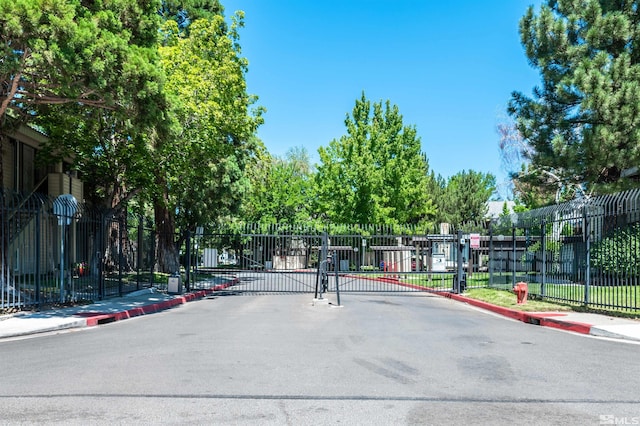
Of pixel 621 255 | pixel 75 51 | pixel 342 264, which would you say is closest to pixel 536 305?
pixel 621 255

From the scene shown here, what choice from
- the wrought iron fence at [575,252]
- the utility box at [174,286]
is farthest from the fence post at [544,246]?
the utility box at [174,286]

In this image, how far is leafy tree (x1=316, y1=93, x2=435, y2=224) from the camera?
131 feet

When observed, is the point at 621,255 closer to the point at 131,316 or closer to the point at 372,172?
the point at 131,316

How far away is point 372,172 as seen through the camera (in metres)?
39.3

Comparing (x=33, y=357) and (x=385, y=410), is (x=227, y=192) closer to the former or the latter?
(x=33, y=357)

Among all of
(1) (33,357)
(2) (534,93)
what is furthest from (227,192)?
(1) (33,357)

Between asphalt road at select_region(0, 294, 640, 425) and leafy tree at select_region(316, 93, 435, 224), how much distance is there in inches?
1102

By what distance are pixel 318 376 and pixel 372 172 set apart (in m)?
32.8

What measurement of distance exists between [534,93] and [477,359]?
56.8 feet

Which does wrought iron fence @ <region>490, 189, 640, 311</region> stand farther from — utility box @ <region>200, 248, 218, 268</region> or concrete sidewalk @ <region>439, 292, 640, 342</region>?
utility box @ <region>200, 248, 218, 268</region>

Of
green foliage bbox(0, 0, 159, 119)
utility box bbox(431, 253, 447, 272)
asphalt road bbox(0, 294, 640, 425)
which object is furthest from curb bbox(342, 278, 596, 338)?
green foliage bbox(0, 0, 159, 119)

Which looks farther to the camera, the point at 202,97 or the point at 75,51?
the point at 202,97

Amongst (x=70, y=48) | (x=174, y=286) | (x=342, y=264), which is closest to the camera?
(x=70, y=48)

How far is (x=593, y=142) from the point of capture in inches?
760
